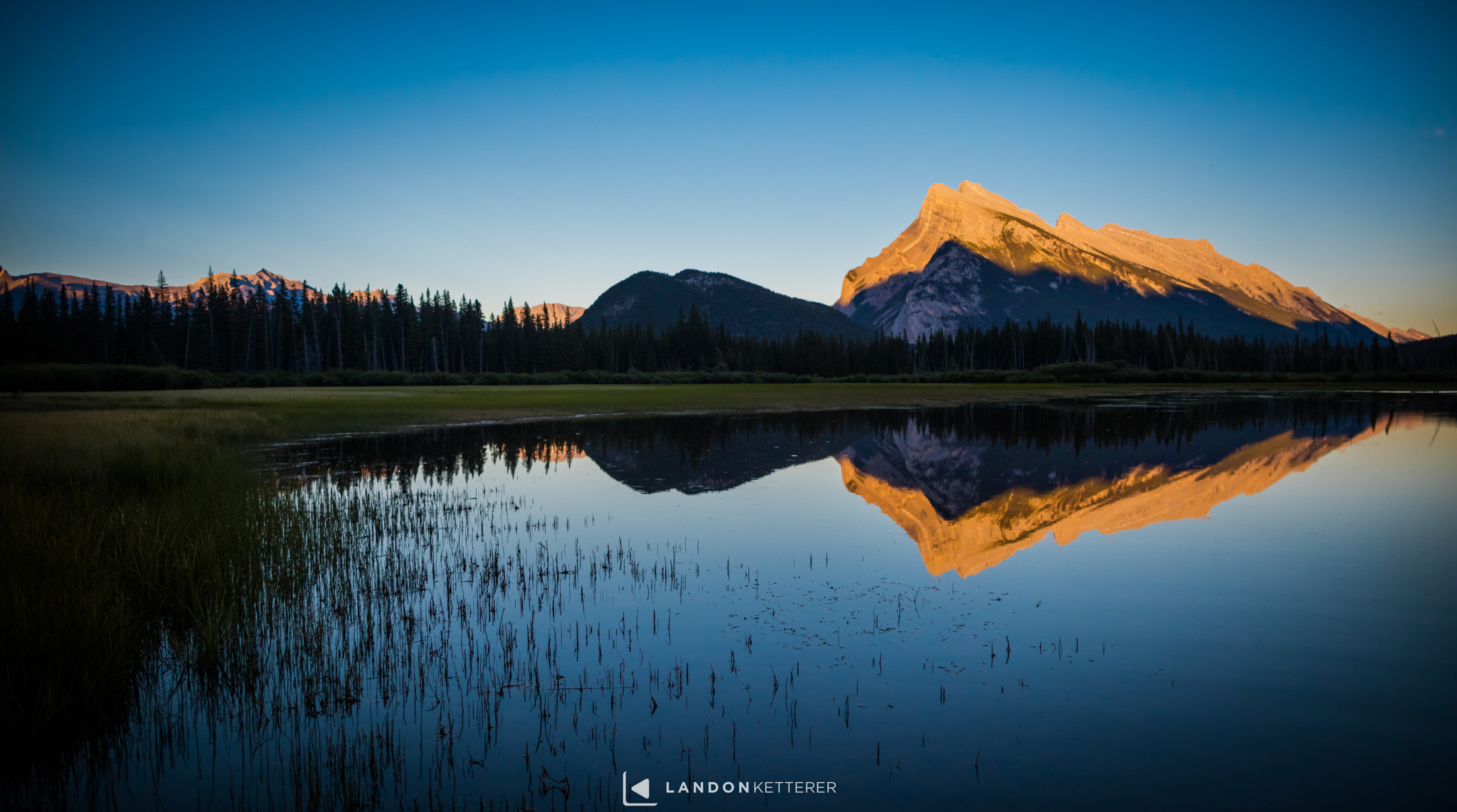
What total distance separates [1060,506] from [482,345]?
14550 centimetres

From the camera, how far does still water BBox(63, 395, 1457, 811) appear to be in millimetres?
5309

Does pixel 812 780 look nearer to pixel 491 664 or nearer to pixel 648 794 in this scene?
pixel 648 794

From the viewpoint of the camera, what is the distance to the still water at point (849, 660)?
5309 mm

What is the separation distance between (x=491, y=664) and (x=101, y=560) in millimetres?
5913

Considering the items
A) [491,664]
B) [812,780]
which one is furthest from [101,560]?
[812,780]

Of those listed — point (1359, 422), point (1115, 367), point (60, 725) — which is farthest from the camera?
point (1115, 367)

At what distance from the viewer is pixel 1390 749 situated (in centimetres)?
556

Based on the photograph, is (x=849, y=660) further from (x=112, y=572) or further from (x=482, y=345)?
(x=482, y=345)

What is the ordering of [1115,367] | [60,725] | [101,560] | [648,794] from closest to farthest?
[648,794] < [60,725] < [101,560] < [1115,367]

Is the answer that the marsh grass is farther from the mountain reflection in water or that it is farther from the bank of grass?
the bank of grass

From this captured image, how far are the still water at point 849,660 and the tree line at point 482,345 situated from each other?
112138 millimetres

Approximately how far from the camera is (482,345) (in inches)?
5782

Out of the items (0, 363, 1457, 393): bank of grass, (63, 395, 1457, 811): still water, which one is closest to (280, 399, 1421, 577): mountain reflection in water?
(63, 395, 1457, 811): still water

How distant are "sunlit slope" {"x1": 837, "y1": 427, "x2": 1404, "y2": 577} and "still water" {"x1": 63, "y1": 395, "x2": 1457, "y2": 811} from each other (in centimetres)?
13
